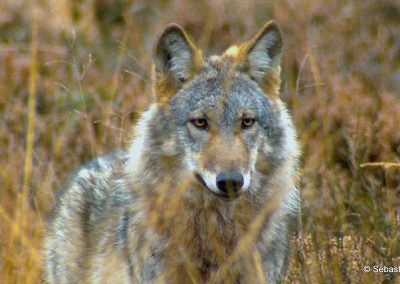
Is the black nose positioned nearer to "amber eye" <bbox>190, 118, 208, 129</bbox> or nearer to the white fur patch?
"amber eye" <bbox>190, 118, 208, 129</bbox>

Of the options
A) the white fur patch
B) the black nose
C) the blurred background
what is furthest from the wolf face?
the blurred background

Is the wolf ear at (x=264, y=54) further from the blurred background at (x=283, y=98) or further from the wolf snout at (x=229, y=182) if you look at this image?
the wolf snout at (x=229, y=182)

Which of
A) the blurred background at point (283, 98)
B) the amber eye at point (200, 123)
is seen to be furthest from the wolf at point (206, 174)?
the blurred background at point (283, 98)

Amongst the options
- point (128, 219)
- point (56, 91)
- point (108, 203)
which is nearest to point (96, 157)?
point (108, 203)

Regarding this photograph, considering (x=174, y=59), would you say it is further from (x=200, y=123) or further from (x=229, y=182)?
(x=229, y=182)

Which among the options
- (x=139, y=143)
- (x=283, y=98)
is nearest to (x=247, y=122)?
(x=139, y=143)

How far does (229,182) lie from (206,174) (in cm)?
18

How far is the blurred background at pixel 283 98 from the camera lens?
566 centimetres

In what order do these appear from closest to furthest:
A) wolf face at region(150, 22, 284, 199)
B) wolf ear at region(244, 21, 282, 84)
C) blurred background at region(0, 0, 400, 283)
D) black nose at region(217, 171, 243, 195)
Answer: black nose at region(217, 171, 243, 195) < wolf face at region(150, 22, 284, 199) < wolf ear at region(244, 21, 282, 84) < blurred background at region(0, 0, 400, 283)

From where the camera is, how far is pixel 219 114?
192 inches

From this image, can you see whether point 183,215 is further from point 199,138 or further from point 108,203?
point 108,203

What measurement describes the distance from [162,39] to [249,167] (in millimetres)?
913

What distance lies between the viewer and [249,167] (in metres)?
4.76

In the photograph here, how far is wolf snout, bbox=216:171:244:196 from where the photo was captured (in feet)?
14.9
